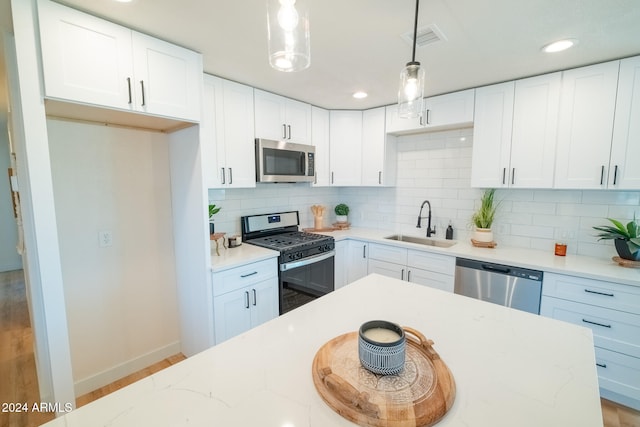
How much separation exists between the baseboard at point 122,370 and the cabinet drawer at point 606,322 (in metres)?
3.18

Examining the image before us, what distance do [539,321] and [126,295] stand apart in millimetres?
2734

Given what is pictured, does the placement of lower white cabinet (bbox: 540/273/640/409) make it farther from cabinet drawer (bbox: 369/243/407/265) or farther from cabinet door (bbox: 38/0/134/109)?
cabinet door (bbox: 38/0/134/109)

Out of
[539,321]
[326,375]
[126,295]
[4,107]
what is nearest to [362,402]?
[326,375]

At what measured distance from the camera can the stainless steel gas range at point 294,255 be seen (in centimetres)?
258

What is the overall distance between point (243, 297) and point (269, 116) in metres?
1.70

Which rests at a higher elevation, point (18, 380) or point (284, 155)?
point (284, 155)

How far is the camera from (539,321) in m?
1.24

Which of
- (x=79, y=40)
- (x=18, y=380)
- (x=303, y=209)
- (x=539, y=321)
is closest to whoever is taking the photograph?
(x=539, y=321)

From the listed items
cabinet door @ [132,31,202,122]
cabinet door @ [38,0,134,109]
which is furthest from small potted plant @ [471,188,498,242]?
cabinet door @ [38,0,134,109]

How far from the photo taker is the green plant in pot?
6.74 feet

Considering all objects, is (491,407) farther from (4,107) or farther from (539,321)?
(4,107)

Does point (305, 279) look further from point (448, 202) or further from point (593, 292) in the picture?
point (593, 292)

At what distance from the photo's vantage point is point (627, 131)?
2.03 m

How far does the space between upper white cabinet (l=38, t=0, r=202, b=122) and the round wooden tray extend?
5.69ft
